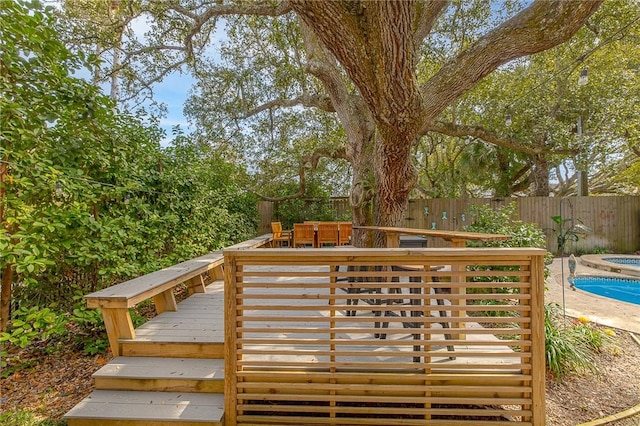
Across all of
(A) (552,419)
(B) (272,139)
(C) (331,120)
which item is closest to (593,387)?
(A) (552,419)

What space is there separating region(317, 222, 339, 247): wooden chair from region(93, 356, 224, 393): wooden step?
5497 mm

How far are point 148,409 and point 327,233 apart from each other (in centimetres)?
595

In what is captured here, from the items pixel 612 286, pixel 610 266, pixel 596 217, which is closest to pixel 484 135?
pixel 610 266

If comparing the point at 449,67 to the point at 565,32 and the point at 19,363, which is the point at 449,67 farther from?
the point at 19,363

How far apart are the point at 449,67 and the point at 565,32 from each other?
1.16 meters

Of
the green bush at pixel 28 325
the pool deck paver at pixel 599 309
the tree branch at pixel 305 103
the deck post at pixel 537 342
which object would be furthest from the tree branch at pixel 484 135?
the green bush at pixel 28 325

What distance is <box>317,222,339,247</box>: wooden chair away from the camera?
25.3 feet

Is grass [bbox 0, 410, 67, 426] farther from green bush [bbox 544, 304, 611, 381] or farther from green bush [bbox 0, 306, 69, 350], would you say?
green bush [bbox 544, 304, 611, 381]

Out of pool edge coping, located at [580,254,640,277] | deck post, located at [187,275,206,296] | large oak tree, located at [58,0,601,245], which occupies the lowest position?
pool edge coping, located at [580,254,640,277]

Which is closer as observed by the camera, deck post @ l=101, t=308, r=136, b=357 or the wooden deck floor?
the wooden deck floor

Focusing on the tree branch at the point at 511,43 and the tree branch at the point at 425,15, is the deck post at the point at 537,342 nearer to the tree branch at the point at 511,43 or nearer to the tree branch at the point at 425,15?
the tree branch at the point at 511,43

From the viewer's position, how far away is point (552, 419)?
86.3 inches

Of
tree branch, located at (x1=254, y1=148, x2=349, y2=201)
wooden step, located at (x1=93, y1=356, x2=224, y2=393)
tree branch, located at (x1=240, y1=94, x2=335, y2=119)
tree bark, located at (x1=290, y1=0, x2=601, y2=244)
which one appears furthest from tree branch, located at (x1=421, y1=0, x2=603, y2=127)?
tree branch, located at (x1=254, y1=148, x2=349, y2=201)

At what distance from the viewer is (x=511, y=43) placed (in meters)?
3.22
